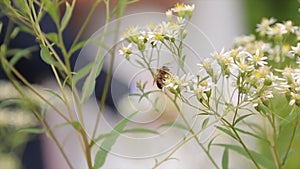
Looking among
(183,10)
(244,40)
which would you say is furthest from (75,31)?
(183,10)

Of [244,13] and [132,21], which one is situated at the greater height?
[132,21]

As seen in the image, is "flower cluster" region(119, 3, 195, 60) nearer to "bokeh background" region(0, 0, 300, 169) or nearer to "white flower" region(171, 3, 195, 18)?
"white flower" region(171, 3, 195, 18)

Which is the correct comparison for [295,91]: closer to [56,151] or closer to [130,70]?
[130,70]

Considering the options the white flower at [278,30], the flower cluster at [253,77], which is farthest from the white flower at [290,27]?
the flower cluster at [253,77]

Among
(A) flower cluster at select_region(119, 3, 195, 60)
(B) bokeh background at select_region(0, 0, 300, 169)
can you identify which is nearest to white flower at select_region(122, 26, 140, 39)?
(A) flower cluster at select_region(119, 3, 195, 60)

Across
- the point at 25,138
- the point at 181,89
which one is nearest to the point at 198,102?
the point at 181,89
